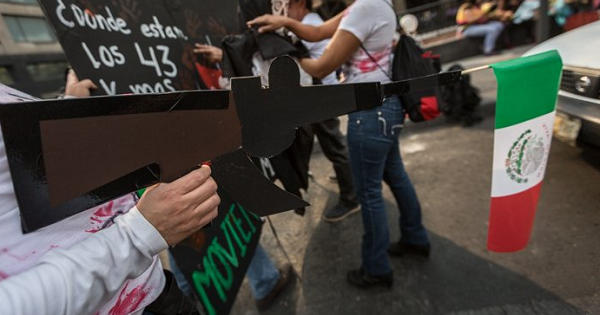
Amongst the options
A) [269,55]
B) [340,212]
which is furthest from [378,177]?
[340,212]

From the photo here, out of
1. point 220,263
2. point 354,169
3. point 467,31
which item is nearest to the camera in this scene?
point 220,263

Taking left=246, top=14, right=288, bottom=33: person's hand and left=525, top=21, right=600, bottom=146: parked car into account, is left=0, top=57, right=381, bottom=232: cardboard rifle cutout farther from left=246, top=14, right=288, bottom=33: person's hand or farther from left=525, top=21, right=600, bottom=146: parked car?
left=525, top=21, right=600, bottom=146: parked car

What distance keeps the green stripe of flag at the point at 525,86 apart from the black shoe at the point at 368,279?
45.5 inches

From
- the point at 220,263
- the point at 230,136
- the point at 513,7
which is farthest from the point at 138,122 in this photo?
the point at 513,7

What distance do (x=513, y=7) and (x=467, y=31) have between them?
1404mm

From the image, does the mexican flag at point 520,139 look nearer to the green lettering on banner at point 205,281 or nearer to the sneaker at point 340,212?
the green lettering on banner at point 205,281

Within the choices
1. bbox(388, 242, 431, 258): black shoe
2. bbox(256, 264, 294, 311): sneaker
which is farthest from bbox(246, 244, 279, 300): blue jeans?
bbox(388, 242, 431, 258): black shoe

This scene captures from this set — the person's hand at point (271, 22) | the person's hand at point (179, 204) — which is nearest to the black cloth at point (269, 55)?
the person's hand at point (271, 22)

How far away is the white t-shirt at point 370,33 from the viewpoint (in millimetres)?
1526

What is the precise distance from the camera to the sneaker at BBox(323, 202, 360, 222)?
9.57 ft

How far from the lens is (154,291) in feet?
3.27

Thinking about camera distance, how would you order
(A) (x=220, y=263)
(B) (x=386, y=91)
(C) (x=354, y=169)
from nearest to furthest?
(B) (x=386, y=91) → (A) (x=220, y=263) → (C) (x=354, y=169)

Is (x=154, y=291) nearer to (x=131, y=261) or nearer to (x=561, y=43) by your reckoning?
(x=131, y=261)

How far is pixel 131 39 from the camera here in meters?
1.65
